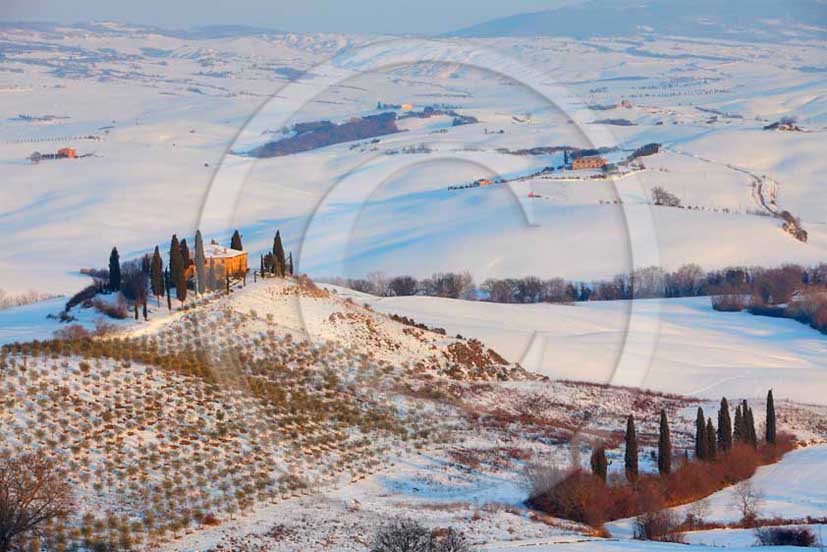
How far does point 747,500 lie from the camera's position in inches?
991

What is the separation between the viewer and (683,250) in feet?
225

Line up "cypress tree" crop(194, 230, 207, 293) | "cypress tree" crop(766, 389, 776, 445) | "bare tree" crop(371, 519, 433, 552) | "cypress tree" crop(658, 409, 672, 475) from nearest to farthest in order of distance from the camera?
"bare tree" crop(371, 519, 433, 552), "cypress tree" crop(658, 409, 672, 475), "cypress tree" crop(766, 389, 776, 445), "cypress tree" crop(194, 230, 207, 293)

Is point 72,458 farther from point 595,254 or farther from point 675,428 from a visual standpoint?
point 595,254

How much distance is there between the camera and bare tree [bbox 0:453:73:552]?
59.5 ft

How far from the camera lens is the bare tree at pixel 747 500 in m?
23.8

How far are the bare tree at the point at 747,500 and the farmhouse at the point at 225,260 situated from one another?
16.2 meters

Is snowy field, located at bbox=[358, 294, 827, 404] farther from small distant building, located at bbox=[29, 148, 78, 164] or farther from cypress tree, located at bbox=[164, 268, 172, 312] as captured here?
small distant building, located at bbox=[29, 148, 78, 164]

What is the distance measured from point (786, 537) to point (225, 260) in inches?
756

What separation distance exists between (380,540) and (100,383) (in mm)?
9764

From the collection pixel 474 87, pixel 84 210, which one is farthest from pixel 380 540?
pixel 474 87

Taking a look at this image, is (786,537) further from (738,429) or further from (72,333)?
(72,333)

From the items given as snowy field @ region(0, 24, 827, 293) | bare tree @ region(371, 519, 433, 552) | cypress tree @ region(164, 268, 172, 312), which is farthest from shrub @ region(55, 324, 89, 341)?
snowy field @ region(0, 24, 827, 293)

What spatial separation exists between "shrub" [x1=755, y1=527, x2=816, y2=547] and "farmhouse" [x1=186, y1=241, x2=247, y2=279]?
18.5 meters

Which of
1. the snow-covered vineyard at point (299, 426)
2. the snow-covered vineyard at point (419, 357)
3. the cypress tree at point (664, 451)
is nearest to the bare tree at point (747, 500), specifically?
the snow-covered vineyard at point (419, 357)
